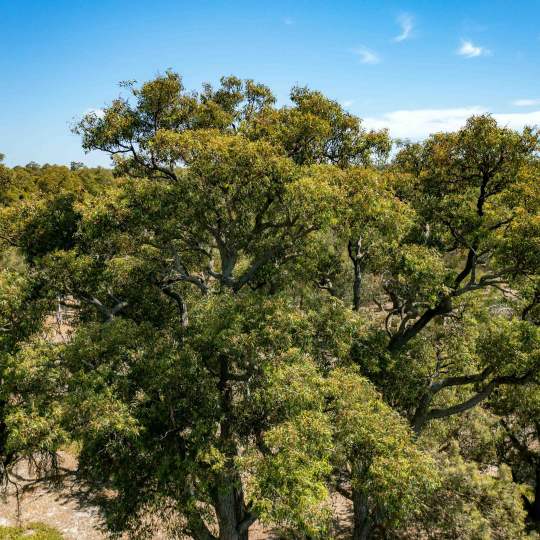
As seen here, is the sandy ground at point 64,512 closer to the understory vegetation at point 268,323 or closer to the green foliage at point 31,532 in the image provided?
the green foliage at point 31,532

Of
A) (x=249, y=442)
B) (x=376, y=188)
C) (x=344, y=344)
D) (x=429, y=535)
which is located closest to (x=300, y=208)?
(x=376, y=188)

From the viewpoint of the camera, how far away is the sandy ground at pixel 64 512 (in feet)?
59.0

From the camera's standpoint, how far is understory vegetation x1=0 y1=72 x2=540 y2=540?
10.1 metres

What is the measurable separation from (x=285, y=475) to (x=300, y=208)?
656cm

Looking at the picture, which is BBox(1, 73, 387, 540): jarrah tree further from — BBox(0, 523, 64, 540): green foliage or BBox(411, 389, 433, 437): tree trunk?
BBox(0, 523, 64, 540): green foliage

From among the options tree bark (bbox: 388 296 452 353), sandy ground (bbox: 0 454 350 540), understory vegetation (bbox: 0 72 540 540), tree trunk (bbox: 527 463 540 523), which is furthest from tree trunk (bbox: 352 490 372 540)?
tree trunk (bbox: 527 463 540 523)

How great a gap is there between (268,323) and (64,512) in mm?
15165

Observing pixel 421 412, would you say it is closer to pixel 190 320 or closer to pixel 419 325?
pixel 419 325

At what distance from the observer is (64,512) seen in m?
19.3

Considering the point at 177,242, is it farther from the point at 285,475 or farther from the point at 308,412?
the point at 285,475

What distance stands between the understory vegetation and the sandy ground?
4.98m

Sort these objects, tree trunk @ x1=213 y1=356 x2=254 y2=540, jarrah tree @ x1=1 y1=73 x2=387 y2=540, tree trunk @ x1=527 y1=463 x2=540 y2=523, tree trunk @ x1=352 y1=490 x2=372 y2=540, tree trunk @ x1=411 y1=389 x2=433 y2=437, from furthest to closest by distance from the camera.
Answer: tree trunk @ x1=527 y1=463 x2=540 y2=523 < tree trunk @ x1=411 y1=389 x2=433 y2=437 < tree trunk @ x1=352 y1=490 x2=372 y2=540 < tree trunk @ x1=213 y1=356 x2=254 y2=540 < jarrah tree @ x1=1 y1=73 x2=387 y2=540

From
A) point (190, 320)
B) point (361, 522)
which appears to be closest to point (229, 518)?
point (361, 522)

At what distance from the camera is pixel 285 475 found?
8797mm
